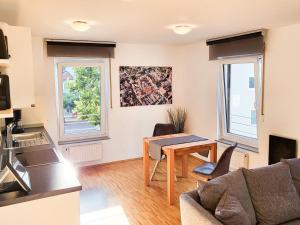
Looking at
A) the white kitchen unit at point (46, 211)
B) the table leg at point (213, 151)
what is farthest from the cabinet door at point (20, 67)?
the table leg at point (213, 151)

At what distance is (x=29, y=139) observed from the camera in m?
3.22

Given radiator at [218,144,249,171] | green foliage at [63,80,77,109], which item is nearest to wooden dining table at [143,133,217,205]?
radiator at [218,144,249,171]

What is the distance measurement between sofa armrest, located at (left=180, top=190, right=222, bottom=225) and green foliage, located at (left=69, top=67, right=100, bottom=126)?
314cm

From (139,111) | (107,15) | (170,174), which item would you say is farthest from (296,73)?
(139,111)

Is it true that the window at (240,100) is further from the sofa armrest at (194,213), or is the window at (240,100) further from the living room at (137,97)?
the sofa armrest at (194,213)

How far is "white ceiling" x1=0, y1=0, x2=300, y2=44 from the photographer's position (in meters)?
2.39

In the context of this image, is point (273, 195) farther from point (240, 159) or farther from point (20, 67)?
point (20, 67)

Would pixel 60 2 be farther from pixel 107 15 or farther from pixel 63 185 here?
pixel 63 185

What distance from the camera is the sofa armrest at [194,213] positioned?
1.87m

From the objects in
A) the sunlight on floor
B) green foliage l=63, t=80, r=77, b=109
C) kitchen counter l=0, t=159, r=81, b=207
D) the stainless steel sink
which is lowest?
the sunlight on floor

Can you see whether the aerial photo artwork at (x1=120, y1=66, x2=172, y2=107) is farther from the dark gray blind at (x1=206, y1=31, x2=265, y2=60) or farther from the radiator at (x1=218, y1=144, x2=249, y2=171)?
the radiator at (x1=218, y1=144, x2=249, y2=171)

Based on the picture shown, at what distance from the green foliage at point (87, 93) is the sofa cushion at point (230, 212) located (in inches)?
134

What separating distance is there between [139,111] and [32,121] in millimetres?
2076

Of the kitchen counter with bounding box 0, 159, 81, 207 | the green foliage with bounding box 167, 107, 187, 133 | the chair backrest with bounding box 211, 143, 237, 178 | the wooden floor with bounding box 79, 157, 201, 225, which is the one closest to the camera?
the kitchen counter with bounding box 0, 159, 81, 207
